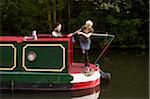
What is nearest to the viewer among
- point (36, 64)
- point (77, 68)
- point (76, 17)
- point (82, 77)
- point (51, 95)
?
point (51, 95)

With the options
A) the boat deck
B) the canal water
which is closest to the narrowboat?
the canal water

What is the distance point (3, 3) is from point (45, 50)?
9.43 meters

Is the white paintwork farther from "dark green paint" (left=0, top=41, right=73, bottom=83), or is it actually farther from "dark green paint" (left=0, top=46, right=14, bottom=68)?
"dark green paint" (left=0, top=46, right=14, bottom=68)

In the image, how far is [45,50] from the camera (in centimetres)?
882

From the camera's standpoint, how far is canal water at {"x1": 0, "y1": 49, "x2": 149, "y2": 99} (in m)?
8.77

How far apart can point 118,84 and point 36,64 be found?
217 centimetres

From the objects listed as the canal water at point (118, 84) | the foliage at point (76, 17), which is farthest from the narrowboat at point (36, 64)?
the foliage at point (76, 17)

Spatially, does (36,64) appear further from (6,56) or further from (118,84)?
(118,84)

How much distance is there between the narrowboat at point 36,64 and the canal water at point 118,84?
0.19 meters

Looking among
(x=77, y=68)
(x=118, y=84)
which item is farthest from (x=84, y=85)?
(x=118, y=84)

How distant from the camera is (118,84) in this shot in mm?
10062

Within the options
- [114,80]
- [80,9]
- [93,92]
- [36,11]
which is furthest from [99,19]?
[93,92]

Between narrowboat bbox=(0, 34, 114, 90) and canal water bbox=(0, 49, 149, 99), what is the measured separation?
0.19 metres

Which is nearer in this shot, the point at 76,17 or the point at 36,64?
the point at 36,64
